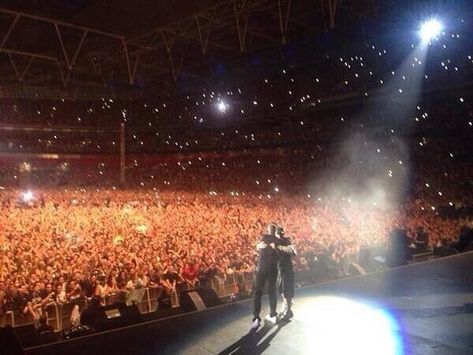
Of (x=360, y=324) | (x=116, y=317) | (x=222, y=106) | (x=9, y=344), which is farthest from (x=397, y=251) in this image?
(x=222, y=106)

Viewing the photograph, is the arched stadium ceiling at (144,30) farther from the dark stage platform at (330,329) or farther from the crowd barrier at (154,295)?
the dark stage platform at (330,329)

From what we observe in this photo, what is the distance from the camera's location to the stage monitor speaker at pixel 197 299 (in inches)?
231

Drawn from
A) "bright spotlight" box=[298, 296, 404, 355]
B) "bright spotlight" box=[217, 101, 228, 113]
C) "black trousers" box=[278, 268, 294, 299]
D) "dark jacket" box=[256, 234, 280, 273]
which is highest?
"bright spotlight" box=[217, 101, 228, 113]

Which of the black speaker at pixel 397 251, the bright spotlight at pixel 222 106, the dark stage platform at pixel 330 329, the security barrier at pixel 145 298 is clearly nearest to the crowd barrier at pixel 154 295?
the security barrier at pixel 145 298

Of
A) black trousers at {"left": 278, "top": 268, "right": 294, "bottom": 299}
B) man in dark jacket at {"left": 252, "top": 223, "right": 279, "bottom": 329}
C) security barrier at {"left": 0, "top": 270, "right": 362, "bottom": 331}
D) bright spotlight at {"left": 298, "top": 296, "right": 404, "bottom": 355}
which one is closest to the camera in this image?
bright spotlight at {"left": 298, "top": 296, "right": 404, "bottom": 355}

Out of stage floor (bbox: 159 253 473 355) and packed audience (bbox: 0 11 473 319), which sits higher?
packed audience (bbox: 0 11 473 319)

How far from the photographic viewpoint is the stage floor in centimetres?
408

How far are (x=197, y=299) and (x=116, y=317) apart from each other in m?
1.07

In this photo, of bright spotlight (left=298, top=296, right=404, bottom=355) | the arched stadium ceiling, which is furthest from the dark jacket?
the arched stadium ceiling

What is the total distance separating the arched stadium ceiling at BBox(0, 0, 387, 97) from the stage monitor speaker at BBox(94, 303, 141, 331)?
5380mm

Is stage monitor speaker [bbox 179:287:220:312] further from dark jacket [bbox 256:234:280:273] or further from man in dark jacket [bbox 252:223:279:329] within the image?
dark jacket [bbox 256:234:280:273]

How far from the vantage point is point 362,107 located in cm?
2430

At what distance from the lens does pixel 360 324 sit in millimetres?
4750

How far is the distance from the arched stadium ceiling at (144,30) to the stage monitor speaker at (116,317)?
A: 5380mm
